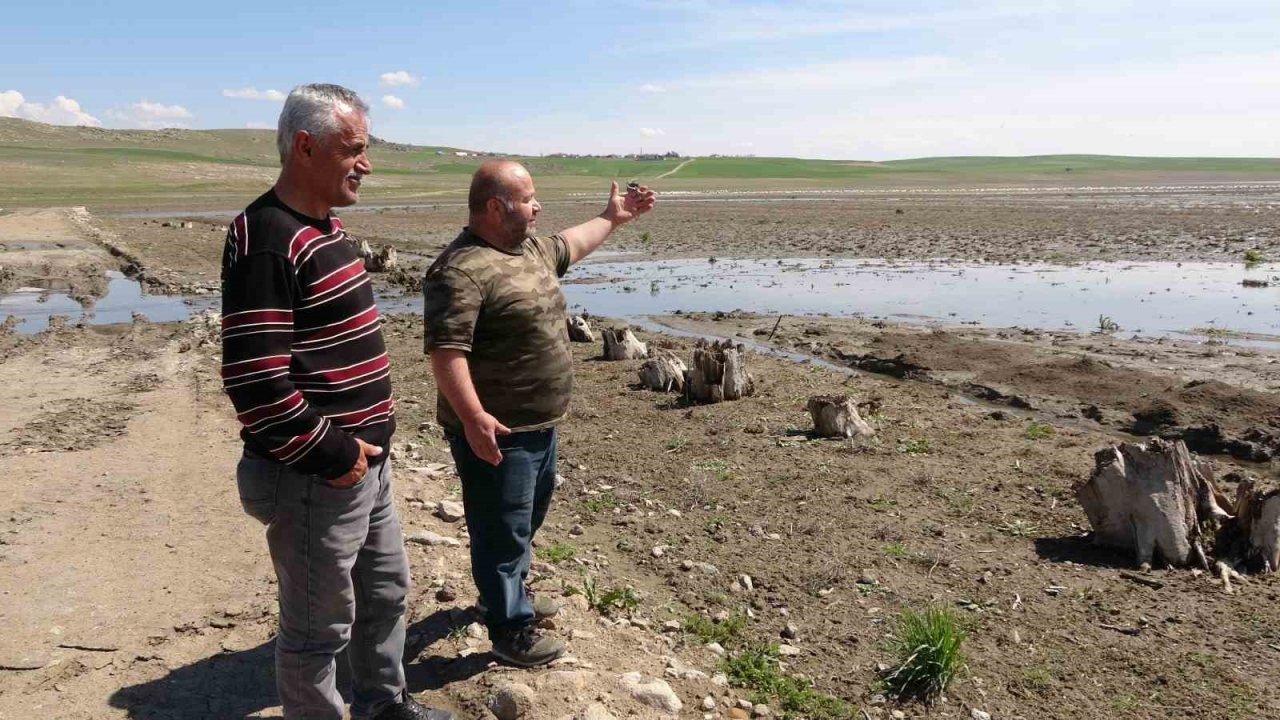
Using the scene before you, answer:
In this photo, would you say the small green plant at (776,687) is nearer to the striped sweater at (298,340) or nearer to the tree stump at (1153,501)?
the striped sweater at (298,340)

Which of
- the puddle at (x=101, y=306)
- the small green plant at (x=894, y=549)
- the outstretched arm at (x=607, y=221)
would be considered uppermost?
the outstretched arm at (x=607, y=221)

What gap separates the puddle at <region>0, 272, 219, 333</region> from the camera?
15000mm

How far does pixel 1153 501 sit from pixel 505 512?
12.9 ft

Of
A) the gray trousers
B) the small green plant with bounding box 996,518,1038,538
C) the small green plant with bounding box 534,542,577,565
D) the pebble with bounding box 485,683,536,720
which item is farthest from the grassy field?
the gray trousers

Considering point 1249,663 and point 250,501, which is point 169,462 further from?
point 1249,663

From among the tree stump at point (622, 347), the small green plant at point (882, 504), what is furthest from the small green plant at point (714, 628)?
the tree stump at point (622, 347)

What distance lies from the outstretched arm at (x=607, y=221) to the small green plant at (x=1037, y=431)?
4.85 m

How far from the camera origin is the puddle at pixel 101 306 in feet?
49.2

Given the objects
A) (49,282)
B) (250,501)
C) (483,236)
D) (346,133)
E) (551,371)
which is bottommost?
(49,282)

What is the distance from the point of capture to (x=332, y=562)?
3.18 m

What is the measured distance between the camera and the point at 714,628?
493 centimetres

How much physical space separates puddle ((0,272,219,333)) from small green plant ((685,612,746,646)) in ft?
41.5

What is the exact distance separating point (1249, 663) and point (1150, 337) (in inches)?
367

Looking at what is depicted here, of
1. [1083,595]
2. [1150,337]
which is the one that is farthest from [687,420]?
[1150,337]
